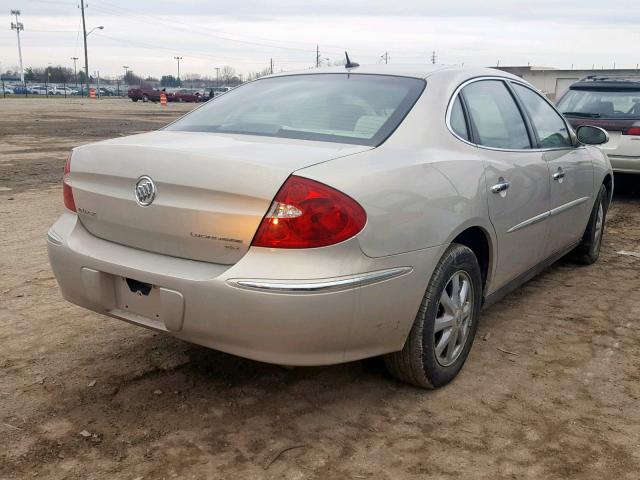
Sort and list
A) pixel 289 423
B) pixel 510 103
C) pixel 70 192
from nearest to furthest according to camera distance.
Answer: pixel 289 423 < pixel 70 192 < pixel 510 103

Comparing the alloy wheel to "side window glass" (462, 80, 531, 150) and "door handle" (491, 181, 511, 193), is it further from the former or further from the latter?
"side window glass" (462, 80, 531, 150)

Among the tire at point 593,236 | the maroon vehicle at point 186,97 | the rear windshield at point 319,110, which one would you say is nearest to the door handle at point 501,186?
the rear windshield at point 319,110

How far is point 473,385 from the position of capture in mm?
3174

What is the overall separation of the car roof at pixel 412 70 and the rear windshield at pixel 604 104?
4.89 metres

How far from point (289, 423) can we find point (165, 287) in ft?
2.65

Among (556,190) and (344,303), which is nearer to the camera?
(344,303)

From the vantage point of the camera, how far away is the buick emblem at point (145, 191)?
262 centimetres

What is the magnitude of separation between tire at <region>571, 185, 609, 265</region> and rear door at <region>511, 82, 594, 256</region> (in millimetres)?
300

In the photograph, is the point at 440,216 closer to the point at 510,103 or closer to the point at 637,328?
the point at 510,103

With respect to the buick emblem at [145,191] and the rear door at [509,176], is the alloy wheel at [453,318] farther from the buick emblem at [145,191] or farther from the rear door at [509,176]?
the buick emblem at [145,191]

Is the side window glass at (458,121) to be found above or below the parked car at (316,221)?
above

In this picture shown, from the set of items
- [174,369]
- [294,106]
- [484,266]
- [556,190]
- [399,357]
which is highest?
[294,106]

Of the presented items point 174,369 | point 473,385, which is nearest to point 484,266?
point 473,385

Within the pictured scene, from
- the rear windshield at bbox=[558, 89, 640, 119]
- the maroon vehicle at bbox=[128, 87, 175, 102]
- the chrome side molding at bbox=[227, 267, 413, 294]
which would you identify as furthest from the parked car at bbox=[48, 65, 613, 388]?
the maroon vehicle at bbox=[128, 87, 175, 102]
